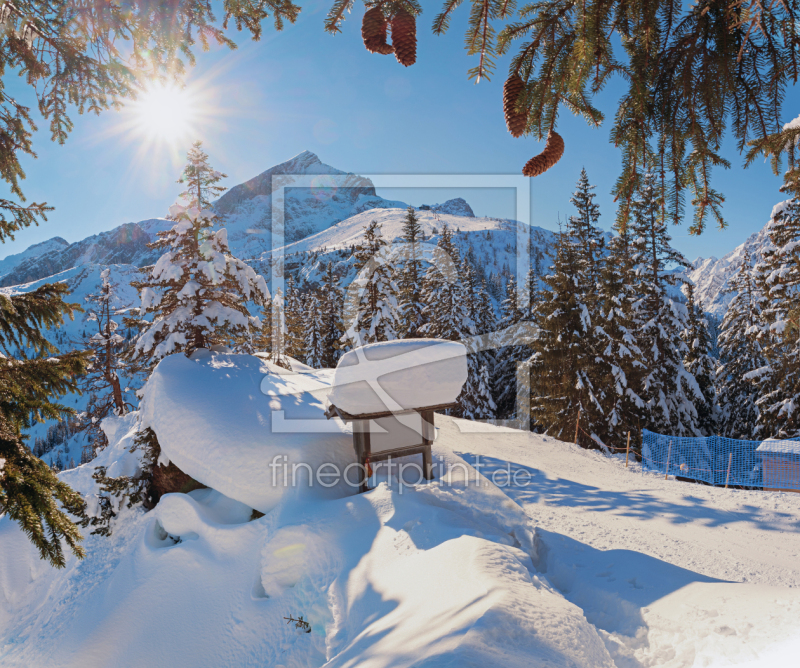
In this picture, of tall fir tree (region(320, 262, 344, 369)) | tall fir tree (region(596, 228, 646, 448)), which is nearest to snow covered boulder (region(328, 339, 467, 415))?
tall fir tree (region(596, 228, 646, 448))

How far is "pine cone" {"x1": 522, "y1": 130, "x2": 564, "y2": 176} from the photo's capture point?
2131 mm

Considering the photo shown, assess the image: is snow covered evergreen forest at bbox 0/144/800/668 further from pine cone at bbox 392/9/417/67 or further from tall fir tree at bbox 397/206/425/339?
tall fir tree at bbox 397/206/425/339

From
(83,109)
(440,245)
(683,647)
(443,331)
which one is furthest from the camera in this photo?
(440,245)

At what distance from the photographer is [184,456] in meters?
8.05

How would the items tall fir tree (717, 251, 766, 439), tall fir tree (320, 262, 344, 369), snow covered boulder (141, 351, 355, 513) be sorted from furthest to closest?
1. tall fir tree (320, 262, 344, 369)
2. tall fir tree (717, 251, 766, 439)
3. snow covered boulder (141, 351, 355, 513)

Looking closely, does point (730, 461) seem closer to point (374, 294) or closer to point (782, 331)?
point (782, 331)

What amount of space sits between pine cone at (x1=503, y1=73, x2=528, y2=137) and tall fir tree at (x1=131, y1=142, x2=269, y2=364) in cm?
1104

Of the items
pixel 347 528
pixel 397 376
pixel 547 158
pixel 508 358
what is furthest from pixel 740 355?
pixel 547 158

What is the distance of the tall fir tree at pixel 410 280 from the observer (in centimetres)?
2606

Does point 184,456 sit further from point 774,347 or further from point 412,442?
point 774,347

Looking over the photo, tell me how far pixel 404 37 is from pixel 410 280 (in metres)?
25.0

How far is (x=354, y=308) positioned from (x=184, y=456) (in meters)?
14.6

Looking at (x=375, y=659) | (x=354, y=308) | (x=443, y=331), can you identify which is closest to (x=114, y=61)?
(x=375, y=659)

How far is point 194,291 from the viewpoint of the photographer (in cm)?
1184
